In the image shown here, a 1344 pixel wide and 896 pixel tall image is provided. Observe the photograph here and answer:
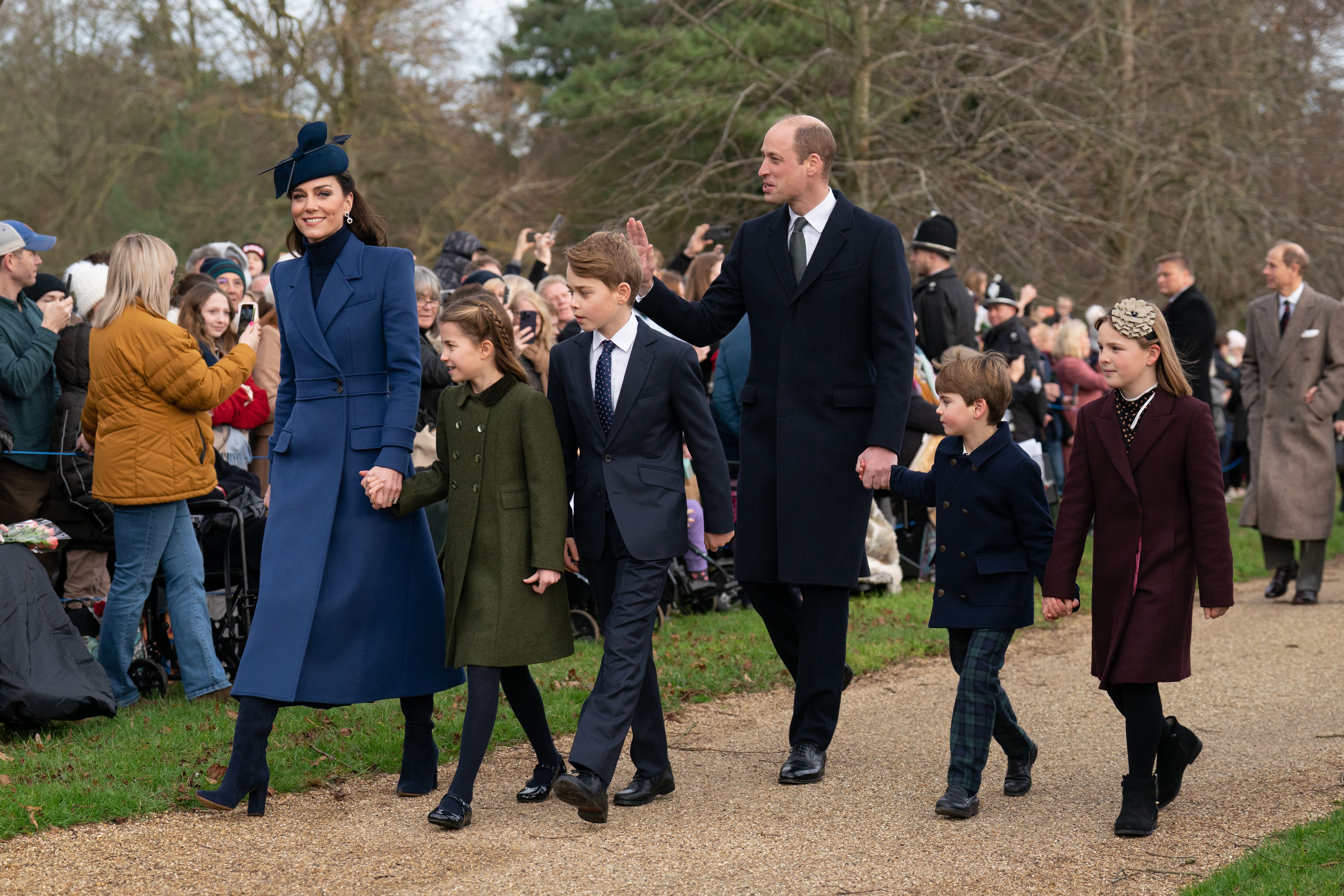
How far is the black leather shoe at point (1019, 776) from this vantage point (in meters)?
4.81

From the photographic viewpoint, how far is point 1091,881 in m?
3.95

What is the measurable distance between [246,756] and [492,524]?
1.11 m

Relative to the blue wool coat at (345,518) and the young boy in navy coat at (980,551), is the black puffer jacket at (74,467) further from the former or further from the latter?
the young boy in navy coat at (980,551)

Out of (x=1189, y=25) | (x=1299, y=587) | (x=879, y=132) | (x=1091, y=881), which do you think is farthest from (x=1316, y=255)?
(x=1091, y=881)

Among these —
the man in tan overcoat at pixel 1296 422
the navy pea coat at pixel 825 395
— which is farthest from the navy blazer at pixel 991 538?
the man in tan overcoat at pixel 1296 422

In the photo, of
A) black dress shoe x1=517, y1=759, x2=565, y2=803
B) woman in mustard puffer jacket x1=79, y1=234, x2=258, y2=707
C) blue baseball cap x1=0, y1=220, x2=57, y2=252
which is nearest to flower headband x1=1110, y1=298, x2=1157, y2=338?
black dress shoe x1=517, y1=759, x2=565, y2=803

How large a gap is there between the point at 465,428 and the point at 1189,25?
734 inches

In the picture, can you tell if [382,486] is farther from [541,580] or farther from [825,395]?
[825,395]

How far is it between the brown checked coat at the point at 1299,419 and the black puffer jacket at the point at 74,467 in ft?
23.5

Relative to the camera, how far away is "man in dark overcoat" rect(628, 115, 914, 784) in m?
4.93

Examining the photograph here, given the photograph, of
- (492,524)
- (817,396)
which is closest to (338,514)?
(492,524)

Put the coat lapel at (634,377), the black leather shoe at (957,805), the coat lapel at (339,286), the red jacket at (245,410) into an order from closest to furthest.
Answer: the black leather shoe at (957,805)
the coat lapel at (634,377)
the coat lapel at (339,286)
the red jacket at (245,410)

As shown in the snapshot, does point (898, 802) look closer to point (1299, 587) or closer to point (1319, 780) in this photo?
point (1319, 780)

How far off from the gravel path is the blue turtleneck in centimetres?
182
